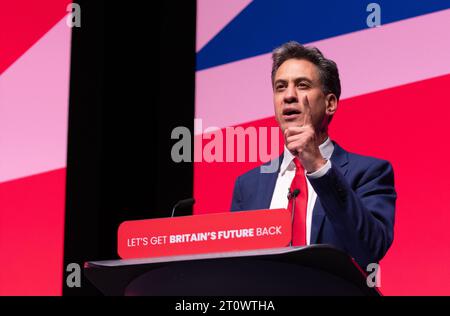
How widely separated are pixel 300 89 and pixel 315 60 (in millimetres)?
150

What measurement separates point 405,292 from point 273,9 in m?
1.54

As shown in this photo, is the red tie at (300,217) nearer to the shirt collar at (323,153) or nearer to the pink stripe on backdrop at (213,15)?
the shirt collar at (323,153)

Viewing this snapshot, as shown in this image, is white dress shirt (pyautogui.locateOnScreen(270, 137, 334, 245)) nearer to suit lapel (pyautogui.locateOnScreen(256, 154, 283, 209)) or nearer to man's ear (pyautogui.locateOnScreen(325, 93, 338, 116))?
suit lapel (pyautogui.locateOnScreen(256, 154, 283, 209))

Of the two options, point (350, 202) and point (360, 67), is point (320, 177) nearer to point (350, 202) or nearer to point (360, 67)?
point (350, 202)

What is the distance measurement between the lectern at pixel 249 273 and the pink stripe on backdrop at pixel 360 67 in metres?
1.62

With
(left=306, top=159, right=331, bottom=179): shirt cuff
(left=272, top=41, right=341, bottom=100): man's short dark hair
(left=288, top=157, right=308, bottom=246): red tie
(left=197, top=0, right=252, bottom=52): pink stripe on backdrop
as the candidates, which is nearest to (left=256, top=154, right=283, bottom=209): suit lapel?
(left=288, top=157, right=308, bottom=246): red tie

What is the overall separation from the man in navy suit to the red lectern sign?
0.25m

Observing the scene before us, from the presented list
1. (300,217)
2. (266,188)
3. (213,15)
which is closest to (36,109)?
(213,15)

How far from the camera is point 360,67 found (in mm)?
3826

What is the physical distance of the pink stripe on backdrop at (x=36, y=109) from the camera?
14.1 feet

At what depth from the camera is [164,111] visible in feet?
14.5

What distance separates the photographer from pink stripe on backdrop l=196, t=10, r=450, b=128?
3.66 meters

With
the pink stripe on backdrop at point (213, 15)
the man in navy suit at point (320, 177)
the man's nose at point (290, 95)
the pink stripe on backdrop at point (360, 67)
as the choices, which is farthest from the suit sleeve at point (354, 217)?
the pink stripe on backdrop at point (213, 15)

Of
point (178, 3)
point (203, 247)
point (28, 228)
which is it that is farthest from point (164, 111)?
point (203, 247)
